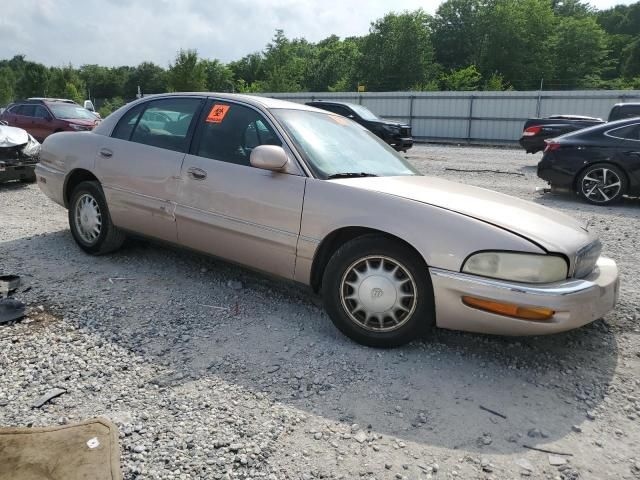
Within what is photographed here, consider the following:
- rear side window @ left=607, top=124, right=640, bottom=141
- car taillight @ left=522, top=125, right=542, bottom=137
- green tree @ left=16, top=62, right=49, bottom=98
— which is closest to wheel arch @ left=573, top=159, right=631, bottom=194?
rear side window @ left=607, top=124, right=640, bottom=141

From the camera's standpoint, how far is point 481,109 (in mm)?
24047

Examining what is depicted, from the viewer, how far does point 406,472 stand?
223 centimetres

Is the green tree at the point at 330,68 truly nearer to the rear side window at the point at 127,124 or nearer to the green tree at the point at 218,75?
the green tree at the point at 218,75

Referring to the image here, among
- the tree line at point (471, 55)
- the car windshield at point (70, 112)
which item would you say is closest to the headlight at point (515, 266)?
the car windshield at point (70, 112)

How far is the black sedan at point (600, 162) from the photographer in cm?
816

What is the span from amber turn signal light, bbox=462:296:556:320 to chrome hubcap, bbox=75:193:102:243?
355 centimetres

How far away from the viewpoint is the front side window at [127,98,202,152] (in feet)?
13.9

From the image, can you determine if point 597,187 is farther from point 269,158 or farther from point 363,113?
point 363,113

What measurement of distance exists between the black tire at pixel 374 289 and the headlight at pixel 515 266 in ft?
1.03

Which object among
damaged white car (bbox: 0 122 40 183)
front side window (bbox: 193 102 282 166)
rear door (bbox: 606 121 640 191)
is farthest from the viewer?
damaged white car (bbox: 0 122 40 183)

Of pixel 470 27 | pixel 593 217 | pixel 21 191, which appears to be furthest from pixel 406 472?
pixel 470 27

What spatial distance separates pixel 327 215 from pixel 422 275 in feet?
2.35

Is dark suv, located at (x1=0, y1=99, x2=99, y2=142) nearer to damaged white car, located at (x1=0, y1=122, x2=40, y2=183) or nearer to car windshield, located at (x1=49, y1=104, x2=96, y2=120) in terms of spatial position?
car windshield, located at (x1=49, y1=104, x2=96, y2=120)

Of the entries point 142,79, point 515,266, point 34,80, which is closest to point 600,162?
point 515,266
